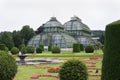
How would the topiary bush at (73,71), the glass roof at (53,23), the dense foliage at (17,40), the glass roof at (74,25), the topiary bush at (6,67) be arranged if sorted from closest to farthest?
the topiary bush at (73,71) → the topiary bush at (6,67) → the glass roof at (53,23) → the dense foliage at (17,40) → the glass roof at (74,25)

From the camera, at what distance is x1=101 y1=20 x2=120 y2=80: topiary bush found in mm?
9055

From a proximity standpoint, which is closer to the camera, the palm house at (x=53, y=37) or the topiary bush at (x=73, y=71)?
the topiary bush at (x=73, y=71)

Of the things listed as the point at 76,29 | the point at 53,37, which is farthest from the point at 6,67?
the point at 76,29

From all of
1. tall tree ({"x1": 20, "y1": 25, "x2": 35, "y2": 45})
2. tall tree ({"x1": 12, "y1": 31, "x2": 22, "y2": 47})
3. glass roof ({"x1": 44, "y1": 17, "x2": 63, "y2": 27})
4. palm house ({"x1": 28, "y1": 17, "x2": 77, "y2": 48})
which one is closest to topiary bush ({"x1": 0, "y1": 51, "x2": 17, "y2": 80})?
palm house ({"x1": 28, "y1": 17, "x2": 77, "y2": 48})

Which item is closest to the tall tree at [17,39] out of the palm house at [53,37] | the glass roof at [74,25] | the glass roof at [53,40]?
the palm house at [53,37]

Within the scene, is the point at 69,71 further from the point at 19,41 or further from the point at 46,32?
the point at 19,41

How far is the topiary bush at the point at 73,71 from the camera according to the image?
13844 mm

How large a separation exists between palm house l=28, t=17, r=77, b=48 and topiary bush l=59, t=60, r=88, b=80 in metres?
61.3

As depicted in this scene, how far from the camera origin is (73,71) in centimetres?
1384

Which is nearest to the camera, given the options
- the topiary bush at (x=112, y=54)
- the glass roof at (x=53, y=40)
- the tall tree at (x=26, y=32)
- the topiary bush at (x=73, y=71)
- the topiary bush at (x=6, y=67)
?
the topiary bush at (x=112, y=54)

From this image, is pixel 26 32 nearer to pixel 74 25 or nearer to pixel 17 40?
pixel 17 40

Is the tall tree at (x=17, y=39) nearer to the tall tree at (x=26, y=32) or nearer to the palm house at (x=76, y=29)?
the tall tree at (x=26, y=32)

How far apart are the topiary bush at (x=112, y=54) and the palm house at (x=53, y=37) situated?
6570cm

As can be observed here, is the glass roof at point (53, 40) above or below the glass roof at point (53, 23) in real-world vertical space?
below
